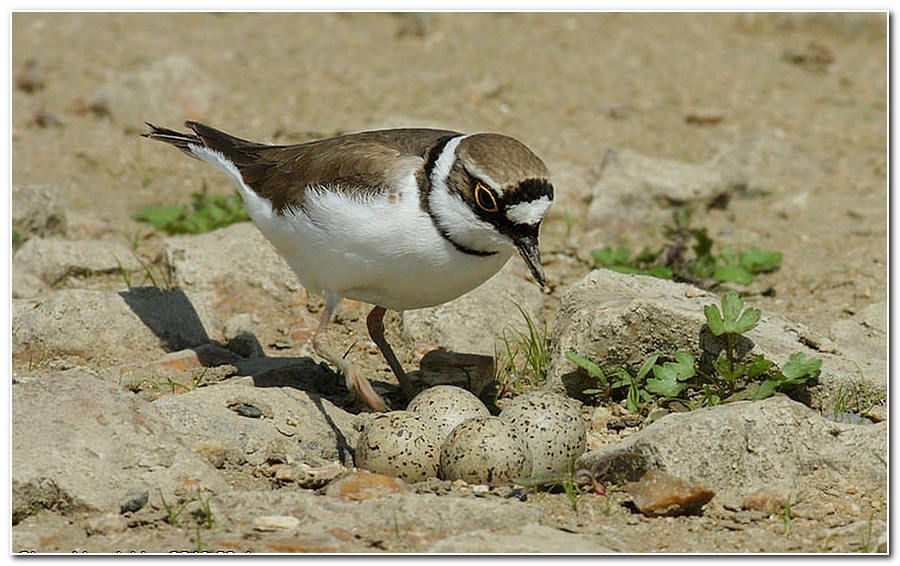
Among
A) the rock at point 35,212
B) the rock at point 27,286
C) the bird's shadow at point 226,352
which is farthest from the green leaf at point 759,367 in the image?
the rock at point 35,212

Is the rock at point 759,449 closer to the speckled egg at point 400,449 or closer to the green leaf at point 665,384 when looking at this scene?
the green leaf at point 665,384

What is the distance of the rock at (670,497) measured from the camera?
5.04 metres

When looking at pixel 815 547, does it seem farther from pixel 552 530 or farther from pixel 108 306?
pixel 108 306

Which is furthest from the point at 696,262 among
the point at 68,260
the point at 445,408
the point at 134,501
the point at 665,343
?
the point at 134,501

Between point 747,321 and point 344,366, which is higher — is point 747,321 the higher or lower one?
the higher one

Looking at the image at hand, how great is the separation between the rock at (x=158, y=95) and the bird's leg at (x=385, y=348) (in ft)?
15.1

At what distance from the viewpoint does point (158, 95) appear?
1075cm

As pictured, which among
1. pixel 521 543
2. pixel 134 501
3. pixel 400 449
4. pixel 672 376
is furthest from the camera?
pixel 672 376

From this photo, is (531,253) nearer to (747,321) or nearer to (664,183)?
(747,321)

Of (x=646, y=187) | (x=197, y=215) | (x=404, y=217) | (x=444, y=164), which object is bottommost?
(x=197, y=215)

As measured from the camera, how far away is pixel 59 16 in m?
12.7

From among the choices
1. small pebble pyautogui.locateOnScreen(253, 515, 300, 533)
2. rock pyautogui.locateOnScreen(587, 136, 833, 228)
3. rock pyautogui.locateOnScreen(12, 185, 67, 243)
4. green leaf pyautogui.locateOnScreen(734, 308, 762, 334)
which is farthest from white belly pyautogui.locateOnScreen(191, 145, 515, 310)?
rock pyautogui.locateOnScreen(587, 136, 833, 228)

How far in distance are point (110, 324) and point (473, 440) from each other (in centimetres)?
266

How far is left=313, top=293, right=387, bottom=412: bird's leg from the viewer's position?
242 inches
